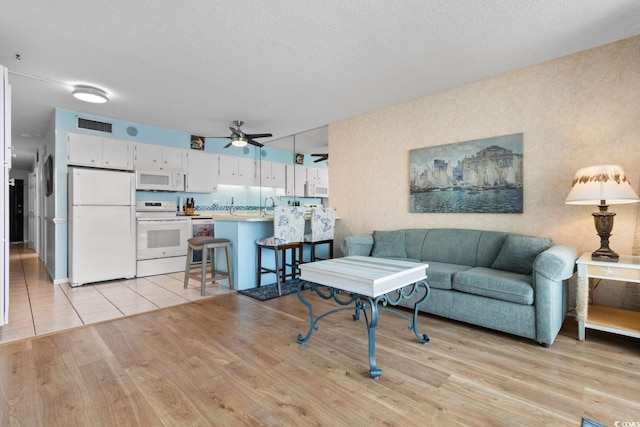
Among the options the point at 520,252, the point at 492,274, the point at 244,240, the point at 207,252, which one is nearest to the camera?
the point at 492,274

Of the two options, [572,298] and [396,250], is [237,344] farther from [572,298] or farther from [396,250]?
[572,298]

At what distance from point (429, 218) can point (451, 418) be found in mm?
2640

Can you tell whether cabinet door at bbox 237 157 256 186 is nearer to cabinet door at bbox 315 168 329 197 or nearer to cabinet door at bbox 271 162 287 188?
cabinet door at bbox 271 162 287 188

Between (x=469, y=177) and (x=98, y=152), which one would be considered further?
(x=98, y=152)

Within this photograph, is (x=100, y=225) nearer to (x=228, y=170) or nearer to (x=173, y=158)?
(x=173, y=158)

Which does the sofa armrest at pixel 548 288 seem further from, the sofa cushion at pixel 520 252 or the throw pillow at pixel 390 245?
the throw pillow at pixel 390 245

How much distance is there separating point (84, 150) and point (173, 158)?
127 cm

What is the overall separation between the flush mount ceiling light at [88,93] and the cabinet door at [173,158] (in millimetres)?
1626

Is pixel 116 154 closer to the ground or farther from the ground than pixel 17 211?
farther from the ground

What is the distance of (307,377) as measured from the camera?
75.7 inches

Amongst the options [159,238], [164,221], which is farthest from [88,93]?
[159,238]

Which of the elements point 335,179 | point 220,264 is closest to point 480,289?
point 335,179

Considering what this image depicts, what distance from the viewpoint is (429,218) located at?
389 cm

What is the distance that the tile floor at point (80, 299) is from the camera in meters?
2.84
